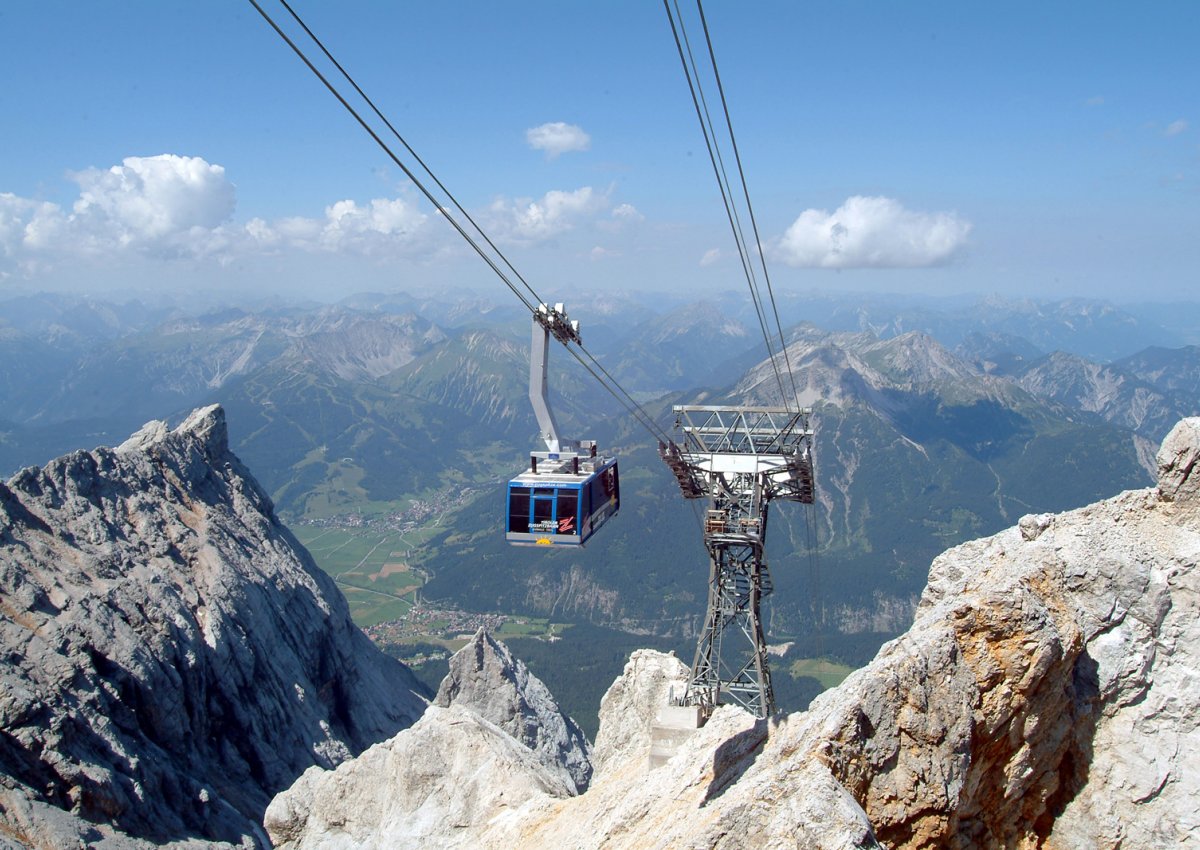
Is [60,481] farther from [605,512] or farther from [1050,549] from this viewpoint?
[1050,549]

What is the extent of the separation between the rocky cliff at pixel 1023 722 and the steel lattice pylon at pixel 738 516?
1045cm

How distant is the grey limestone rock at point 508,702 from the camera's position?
62.5m

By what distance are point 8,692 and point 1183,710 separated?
136 feet

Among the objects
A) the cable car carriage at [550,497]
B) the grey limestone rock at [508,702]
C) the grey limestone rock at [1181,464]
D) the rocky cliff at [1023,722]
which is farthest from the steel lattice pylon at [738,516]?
the grey limestone rock at [508,702]

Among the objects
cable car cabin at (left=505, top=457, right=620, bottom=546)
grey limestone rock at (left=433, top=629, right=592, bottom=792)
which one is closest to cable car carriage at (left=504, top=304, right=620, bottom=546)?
cable car cabin at (left=505, top=457, right=620, bottom=546)

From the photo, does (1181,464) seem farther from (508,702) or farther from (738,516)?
(508,702)

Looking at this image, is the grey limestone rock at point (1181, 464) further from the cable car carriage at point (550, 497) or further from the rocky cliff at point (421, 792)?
the rocky cliff at point (421, 792)

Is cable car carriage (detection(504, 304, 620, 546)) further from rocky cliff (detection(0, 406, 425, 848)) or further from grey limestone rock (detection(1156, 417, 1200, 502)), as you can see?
rocky cliff (detection(0, 406, 425, 848))

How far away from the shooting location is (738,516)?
30031mm

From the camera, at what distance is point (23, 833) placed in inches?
1264

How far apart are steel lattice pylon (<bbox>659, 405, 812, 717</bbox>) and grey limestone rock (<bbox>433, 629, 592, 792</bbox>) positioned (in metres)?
33.8

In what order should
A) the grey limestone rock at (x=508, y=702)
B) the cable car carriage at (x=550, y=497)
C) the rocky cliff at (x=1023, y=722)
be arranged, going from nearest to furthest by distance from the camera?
1. the rocky cliff at (x=1023, y=722)
2. the cable car carriage at (x=550, y=497)
3. the grey limestone rock at (x=508, y=702)

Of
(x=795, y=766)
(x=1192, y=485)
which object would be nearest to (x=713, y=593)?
(x=1192, y=485)

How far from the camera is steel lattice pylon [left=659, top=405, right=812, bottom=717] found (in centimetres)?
2966
